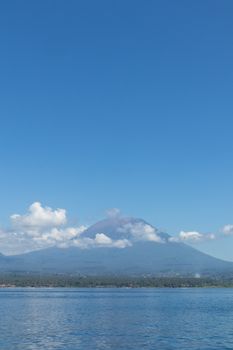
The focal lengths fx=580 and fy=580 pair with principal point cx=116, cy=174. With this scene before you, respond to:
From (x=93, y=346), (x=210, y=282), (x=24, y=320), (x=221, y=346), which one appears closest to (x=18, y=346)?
(x=93, y=346)

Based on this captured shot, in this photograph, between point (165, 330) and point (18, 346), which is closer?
point (18, 346)

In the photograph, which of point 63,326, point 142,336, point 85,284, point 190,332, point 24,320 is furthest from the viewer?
point 85,284

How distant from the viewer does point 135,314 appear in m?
66.9

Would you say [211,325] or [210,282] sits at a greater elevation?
[210,282]

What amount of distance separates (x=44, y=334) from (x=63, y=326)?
6.87 meters

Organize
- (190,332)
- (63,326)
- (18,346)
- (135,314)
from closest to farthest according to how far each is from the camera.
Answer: (18,346) → (190,332) → (63,326) → (135,314)

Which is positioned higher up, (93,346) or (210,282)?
(210,282)

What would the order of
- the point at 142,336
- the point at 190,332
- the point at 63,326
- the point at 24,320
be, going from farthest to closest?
1. the point at 24,320
2. the point at 63,326
3. the point at 190,332
4. the point at 142,336

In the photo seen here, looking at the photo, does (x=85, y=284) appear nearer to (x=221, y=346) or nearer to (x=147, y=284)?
(x=147, y=284)

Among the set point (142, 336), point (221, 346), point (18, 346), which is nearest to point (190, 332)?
point (142, 336)

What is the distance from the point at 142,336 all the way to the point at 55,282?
15635 centimetres

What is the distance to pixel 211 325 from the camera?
54094 mm

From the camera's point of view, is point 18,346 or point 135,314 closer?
point 18,346

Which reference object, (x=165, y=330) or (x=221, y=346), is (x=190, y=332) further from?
(x=221, y=346)
